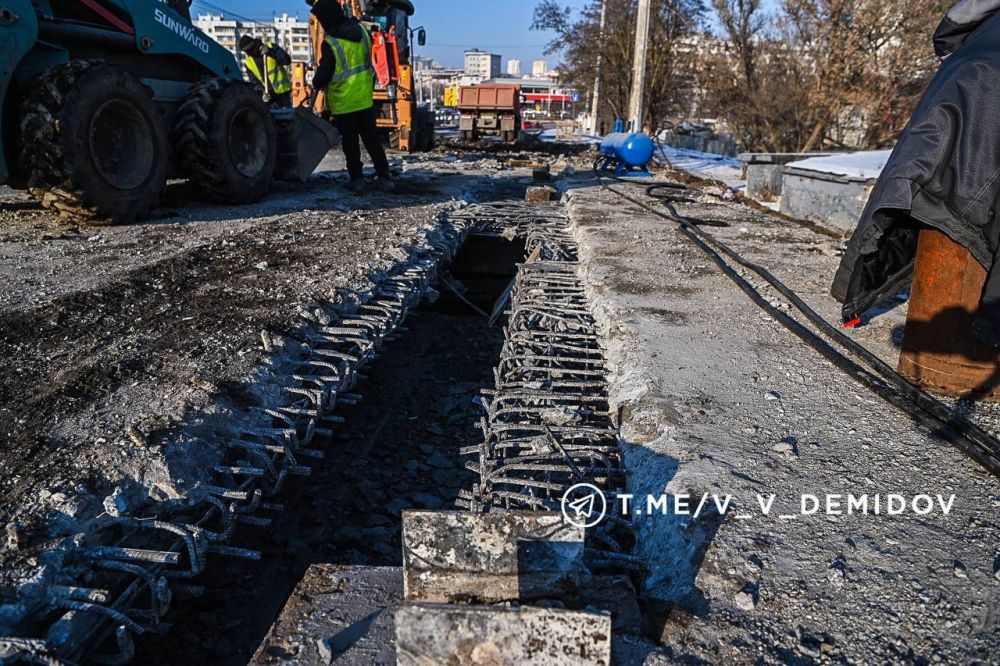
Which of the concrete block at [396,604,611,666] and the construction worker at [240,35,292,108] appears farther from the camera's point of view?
the construction worker at [240,35,292,108]

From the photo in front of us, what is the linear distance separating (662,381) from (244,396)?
1.79 metres

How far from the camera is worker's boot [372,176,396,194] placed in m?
8.56

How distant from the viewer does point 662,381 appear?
2.95 m

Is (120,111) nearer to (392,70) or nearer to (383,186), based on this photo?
(383,186)

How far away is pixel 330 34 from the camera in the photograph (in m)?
7.96

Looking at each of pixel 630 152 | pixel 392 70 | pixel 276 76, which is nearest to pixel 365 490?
pixel 276 76

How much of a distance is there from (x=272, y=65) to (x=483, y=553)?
1045cm

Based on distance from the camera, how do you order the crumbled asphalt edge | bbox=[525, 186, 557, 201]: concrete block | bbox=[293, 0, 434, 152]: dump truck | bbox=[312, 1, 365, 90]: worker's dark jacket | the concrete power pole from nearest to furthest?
1. the crumbled asphalt edge
2. bbox=[312, 1, 365, 90]: worker's dark jacket
3. bbox=[525, 186, 557, 201]: concrete block
4. bbox=[293, 0, 434, 152]: dump truck
5. the concrete power pole

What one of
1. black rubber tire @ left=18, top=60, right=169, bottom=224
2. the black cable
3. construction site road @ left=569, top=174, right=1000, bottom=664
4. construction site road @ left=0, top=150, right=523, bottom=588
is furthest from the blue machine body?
construction site road @ left=569, top=174, right=1000, bottom=664

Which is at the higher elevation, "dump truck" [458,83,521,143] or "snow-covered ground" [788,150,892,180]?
"dump truck" [458,83,521,143]

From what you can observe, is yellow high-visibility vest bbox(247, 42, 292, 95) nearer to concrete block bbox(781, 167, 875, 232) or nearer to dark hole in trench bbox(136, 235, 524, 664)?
dark hole in trench bbox(136, 235, 524, 664)

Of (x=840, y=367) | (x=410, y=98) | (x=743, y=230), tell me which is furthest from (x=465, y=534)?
(x=410, y=98)

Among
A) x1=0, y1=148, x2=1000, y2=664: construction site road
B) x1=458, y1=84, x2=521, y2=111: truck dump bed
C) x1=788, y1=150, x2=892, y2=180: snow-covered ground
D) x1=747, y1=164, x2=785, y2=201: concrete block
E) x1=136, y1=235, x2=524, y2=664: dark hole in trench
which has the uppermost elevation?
x1=458, y1=84, x2=521, y2=111: truck dump bed

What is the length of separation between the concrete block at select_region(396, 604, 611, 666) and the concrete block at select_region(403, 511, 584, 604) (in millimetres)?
195
